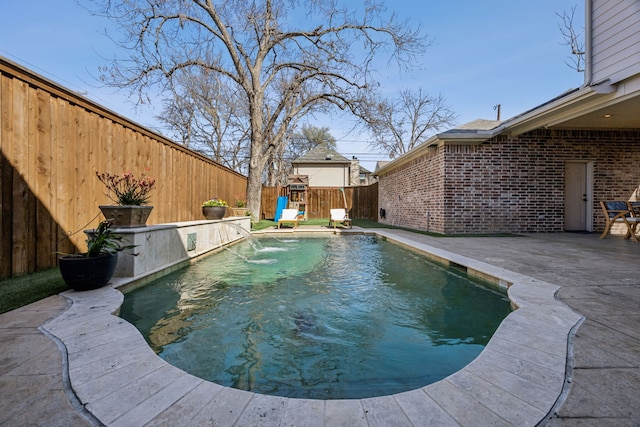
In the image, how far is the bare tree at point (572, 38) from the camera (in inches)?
476

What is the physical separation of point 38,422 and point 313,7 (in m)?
12.4

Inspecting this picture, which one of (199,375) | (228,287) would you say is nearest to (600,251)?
(228,287)

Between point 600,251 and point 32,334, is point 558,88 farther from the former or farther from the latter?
point 32,334

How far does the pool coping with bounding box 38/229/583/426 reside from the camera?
114cm

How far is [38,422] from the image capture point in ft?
3.59

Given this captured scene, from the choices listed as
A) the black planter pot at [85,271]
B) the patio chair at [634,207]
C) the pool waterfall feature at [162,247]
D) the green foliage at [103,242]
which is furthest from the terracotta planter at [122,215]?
the patio chair at [634,207]

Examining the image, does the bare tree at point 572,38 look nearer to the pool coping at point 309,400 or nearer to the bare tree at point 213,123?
the pool coping at point 309,400

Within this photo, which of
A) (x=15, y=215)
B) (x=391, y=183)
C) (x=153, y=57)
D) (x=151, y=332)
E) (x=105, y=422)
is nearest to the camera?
(x=105, y=422)

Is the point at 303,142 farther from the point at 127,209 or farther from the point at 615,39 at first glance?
the point at 127,209

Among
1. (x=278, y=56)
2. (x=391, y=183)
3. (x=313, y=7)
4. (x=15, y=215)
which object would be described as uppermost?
(x=313, y=7)

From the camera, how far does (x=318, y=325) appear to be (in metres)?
2.44

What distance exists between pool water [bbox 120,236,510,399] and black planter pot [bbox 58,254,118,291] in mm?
344

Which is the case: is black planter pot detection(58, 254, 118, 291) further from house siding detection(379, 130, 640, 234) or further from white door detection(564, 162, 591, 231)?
white door detection(564, 162, 591, 231)

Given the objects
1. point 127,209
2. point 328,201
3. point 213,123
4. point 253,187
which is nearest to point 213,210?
point 127,209
